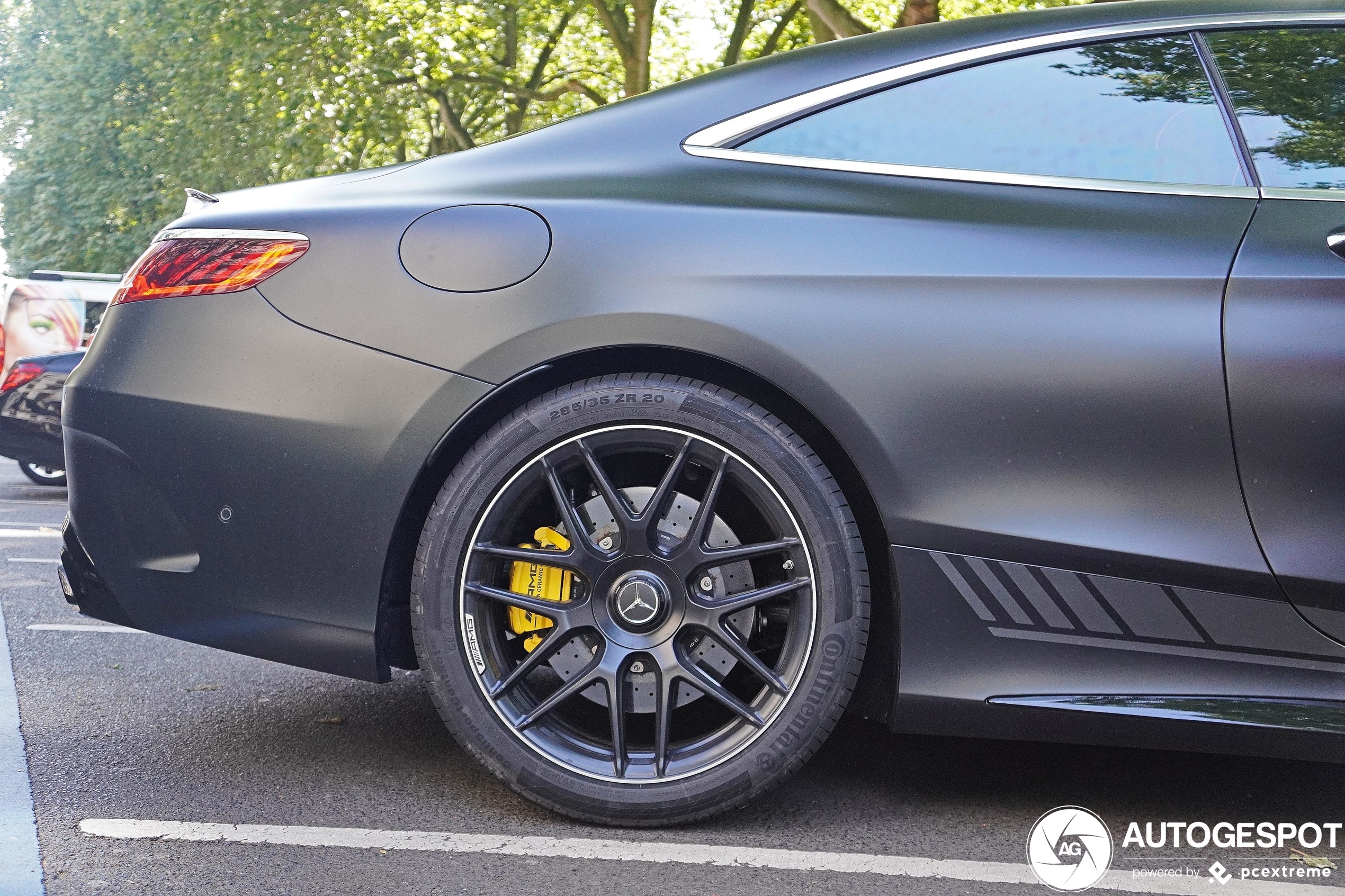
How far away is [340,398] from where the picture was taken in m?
2.26

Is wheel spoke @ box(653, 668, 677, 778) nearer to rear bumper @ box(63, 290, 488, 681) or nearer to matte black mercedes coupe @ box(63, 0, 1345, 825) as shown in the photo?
matte black mercedes coupe @ box(63, 0, 1345, 825)

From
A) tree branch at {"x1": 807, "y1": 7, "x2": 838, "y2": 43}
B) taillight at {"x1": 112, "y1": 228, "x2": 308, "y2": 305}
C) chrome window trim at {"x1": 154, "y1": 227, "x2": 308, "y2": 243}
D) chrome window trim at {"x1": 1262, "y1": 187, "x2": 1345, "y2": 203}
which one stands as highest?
tree branch at {"x1": 807, "y1": 7, "x2": 838, "y2": 43}

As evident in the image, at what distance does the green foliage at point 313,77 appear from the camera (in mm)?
18141

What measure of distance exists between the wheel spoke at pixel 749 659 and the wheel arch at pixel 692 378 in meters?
0.20

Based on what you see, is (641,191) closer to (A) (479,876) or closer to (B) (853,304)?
(B) (853,304)

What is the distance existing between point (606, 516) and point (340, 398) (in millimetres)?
559

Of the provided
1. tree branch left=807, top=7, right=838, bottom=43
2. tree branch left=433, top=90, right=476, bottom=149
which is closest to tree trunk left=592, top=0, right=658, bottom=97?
tree branch left=807, top=7, right=838, bottom=43

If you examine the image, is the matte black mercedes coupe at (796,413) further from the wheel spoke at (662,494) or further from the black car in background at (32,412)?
the black car in background at (32,412)

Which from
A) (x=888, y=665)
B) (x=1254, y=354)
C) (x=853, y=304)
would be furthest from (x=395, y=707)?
(x=1254, y=354)

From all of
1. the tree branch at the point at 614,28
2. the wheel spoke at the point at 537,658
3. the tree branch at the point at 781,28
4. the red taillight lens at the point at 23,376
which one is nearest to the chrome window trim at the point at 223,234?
the wheel spoke at the point at 537,658

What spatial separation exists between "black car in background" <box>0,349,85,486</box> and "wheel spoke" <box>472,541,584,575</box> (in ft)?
25.6

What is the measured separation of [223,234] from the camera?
2.38 m

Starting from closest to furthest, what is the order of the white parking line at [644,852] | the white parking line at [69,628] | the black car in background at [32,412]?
the white parking line at [644,852] → the white parking line at [69,628] → the black car in background at [32,412]

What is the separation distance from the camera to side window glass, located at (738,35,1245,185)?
2252 millimetres
